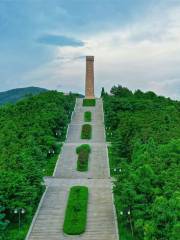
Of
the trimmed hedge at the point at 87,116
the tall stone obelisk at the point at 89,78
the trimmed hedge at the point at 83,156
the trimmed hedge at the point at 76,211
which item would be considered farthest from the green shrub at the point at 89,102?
the trimmed hedge at the point at 76,211

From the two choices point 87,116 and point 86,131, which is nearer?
point 86,131

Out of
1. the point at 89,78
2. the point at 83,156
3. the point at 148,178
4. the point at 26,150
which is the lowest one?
the point at 148,178

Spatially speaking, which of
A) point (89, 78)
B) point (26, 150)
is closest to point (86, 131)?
point (26, 150)

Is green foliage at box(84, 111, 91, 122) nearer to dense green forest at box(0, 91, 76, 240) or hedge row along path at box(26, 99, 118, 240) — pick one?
dense green forest at box(0, 91, 76, 240)

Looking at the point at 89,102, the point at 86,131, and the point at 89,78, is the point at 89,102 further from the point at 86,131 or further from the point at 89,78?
the point at 86,131

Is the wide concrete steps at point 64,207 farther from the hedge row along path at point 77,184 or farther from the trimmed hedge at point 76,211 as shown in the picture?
the trimmed hedge at point 76,211

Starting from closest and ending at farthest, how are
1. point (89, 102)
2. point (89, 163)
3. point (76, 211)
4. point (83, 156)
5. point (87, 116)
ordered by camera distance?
point (76, 211) → point (89, 163) → point (83, 156) → point (87, 116) → point (89, 102)

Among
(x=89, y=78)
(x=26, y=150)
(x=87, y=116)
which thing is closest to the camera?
(x=26, y=150)
